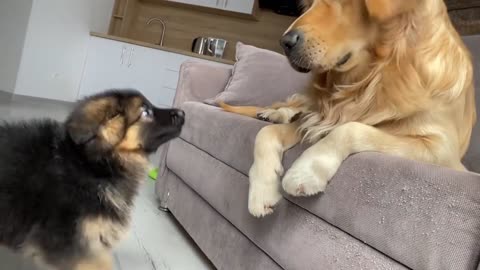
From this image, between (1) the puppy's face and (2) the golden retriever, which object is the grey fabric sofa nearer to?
(2) the golden retriever

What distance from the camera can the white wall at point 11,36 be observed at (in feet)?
16.6

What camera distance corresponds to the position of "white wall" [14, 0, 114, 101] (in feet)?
17.5

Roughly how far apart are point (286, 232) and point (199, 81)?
5.18 ft

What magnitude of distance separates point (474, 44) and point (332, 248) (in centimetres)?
153

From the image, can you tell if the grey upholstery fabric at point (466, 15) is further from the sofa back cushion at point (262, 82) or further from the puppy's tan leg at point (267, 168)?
the puppy's tan leg at point (267, 168)

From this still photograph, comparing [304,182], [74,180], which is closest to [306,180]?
[304,182]

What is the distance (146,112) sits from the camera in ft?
4.60

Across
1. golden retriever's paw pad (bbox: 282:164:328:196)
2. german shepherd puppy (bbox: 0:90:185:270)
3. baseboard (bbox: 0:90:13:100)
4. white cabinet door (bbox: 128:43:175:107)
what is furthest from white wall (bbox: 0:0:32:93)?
golden retriever's paw pad (bbox: 282:164:328:196)

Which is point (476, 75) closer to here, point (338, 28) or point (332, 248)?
point (338, 28)

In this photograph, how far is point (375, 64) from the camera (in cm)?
127

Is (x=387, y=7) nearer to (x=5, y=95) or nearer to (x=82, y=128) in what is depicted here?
(x=82, y=128)

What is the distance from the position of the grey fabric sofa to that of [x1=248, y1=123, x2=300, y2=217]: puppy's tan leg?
0.12 feet

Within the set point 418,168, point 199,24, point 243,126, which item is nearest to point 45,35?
point 199,24

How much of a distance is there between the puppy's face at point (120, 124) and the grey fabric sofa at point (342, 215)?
12.3 inches
